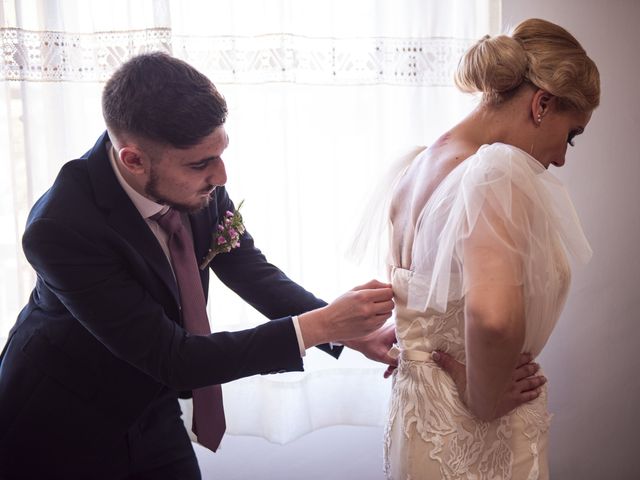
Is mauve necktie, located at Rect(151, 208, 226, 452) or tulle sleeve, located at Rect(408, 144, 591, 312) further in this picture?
mauve necktie, located at Rect(151, 208, 226, 452)

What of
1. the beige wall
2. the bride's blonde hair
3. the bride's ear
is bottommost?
the beige wall

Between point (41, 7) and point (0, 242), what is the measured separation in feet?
2.53

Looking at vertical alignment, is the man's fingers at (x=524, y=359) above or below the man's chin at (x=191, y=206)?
below

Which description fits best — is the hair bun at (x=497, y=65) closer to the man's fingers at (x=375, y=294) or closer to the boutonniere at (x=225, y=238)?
the man's fingers at (x=375, y=294)

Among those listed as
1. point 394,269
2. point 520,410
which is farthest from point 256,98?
point 520,410

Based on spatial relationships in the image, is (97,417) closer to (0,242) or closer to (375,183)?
(375,183)

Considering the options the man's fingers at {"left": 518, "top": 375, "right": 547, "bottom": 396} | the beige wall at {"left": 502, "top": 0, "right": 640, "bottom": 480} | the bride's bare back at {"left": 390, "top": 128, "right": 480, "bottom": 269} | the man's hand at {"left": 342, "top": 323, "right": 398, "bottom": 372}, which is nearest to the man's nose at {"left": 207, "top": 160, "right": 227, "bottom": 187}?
the bride's bare back at {"left": 390, "top": 128, "right": 480, "bottom": 269}

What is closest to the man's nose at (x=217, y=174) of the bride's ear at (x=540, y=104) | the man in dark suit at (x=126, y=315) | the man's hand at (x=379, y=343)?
the man in dark suit at (x=126, y=315)

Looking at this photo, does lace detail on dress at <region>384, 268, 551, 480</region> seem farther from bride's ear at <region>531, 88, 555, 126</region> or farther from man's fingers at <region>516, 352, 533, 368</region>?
bride's ear at <region>531, 88, 555, 126</region>

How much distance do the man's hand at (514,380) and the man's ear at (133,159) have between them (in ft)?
2.40

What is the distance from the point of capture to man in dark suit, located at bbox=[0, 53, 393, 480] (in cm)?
146

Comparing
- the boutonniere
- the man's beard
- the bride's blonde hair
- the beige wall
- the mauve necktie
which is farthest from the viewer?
the beige wall

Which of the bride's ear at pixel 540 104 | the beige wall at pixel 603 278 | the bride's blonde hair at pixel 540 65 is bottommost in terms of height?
the beige wall at pixel 603 278

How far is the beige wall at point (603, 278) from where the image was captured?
2.42 m
